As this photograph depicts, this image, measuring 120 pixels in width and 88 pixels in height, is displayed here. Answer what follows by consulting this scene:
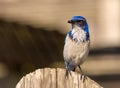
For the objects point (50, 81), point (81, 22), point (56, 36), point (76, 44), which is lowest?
point (56, 36)

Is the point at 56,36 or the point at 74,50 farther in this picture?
the point at 56,36

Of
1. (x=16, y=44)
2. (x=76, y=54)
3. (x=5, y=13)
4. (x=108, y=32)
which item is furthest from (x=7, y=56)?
(x=76, y=54)

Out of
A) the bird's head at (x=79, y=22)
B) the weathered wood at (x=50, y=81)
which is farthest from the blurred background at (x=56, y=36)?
the weathered wood at (x=50, y=81)

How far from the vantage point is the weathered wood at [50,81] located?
403cm

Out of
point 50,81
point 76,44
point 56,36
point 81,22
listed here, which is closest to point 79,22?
point 81,22

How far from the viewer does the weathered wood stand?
13.2 ft

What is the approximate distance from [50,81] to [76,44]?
130cm

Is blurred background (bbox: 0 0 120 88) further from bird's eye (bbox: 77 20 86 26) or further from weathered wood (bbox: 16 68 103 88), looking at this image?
weathered wood (bbox: 16 68 103 88)

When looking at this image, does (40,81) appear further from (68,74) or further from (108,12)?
(108,12)

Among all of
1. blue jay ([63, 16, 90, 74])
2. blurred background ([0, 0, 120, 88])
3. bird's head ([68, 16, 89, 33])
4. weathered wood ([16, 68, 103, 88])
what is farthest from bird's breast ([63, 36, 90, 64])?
blurred background ([0, 0, 120, 88])

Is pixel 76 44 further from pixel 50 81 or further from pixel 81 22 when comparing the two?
pixel 50 81

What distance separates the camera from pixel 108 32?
1014 cm

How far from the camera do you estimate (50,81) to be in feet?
13.3

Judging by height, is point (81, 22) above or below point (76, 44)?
above
